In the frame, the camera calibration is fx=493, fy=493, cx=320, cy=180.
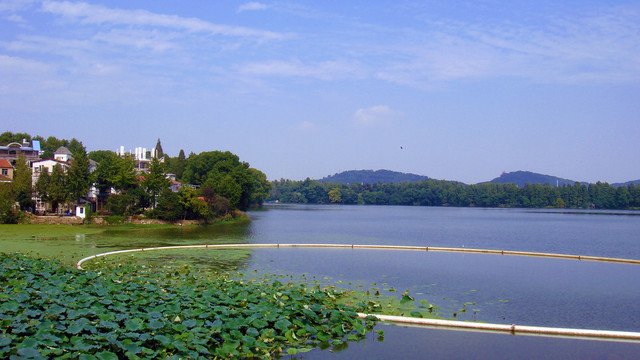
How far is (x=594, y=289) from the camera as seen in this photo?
2112cm

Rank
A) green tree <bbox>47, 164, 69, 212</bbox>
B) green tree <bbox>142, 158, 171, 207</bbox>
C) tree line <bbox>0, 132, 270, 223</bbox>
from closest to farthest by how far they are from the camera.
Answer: tree line <bbox>0, 132, 270, 223</bbox>
green tree <bbox>47, 164, 69, 212</bbox>
green tree <bbox>142, 158, 171, 207</bbox>

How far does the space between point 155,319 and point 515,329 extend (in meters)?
9.75

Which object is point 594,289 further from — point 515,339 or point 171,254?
point 171,254

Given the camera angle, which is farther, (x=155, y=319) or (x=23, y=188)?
(x=23, y=188)

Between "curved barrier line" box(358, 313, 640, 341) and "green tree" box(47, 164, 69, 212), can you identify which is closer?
"curved barrier line" box(358, 313, 640, 341)

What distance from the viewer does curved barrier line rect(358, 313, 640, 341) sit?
44.6ft

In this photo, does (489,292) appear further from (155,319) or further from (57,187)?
(57,187)

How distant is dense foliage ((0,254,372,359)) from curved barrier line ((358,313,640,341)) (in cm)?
132

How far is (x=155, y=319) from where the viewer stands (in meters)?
11.6

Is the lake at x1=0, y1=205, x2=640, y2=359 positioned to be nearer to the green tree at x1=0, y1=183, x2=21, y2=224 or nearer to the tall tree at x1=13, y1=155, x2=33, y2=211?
the green tree at x1=0, y1=183, x2=21, y2=224

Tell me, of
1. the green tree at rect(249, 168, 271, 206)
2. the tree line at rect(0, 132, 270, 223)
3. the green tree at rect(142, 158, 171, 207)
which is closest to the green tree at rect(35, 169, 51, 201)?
the tree line at rect(0, 132, 270, 223)

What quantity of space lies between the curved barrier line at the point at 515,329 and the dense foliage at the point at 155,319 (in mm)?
1323

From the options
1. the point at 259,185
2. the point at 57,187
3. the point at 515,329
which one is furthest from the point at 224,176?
the point at 515,329

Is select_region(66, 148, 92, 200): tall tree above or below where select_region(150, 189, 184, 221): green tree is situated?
above
